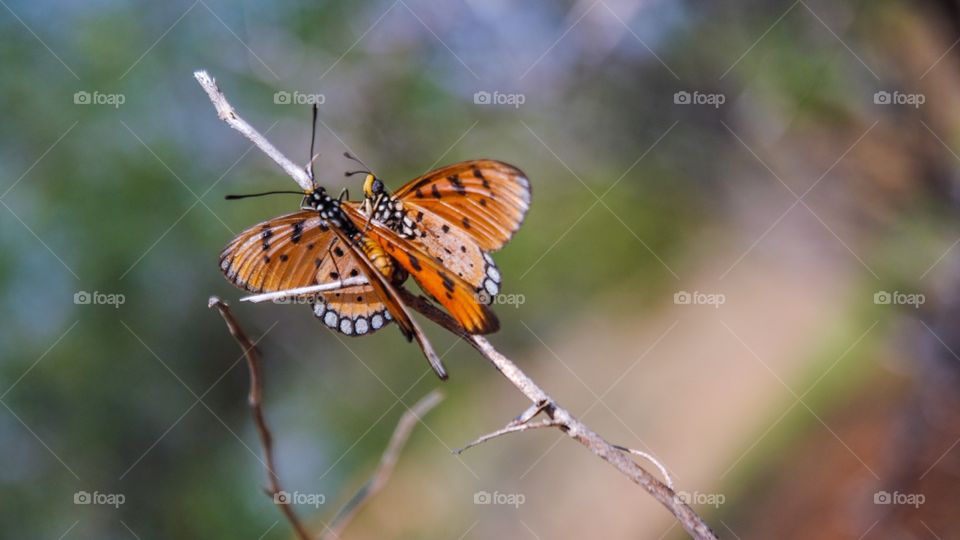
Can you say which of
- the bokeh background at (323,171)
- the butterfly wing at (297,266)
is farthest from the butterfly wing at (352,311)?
the bokeh background at (323,171)

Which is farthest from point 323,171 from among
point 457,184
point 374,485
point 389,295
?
point 374,485

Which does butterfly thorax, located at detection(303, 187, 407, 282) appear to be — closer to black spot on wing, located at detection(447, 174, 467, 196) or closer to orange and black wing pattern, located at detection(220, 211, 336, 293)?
orange and black wing pattern, located at detection(220, 211, 336, 293)

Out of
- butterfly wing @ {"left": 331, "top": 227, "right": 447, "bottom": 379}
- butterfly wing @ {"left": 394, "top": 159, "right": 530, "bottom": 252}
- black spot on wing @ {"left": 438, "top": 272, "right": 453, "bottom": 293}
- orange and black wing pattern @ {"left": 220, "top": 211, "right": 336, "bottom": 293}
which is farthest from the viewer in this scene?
butterfly wing @ {"left": 394, "top": 159, "right": 530, "bottom": 252}

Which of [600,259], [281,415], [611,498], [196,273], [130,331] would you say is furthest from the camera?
[600,259]

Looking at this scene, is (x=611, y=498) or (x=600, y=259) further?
(x=600, y=259)

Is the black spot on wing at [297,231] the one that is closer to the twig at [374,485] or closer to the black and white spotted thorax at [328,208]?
the black and white spotted thorax at [328,208]

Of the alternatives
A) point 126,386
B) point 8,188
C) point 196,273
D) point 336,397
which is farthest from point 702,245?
point 8,188

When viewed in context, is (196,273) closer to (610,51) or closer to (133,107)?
(133,107)

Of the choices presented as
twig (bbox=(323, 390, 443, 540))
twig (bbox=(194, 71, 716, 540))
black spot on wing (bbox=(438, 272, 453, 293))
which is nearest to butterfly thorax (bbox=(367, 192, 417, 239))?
black spot on wing (bbox=(438, 272, 453, 293))
